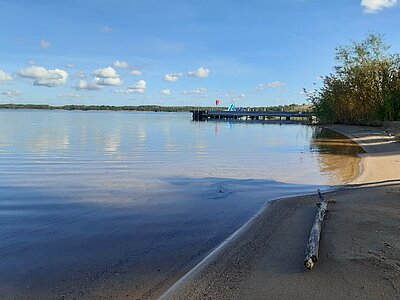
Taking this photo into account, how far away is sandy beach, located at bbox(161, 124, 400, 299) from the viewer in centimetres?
420

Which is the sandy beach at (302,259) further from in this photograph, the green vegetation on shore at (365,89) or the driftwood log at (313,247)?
the green vegetation on shore at (365,89)

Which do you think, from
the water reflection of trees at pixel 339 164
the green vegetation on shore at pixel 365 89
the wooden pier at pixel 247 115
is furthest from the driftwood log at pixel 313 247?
the wooden pier at pixel 247 115

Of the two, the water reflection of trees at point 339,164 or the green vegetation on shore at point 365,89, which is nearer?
the water reflection of trees at point 339,164

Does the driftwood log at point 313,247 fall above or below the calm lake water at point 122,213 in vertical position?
above

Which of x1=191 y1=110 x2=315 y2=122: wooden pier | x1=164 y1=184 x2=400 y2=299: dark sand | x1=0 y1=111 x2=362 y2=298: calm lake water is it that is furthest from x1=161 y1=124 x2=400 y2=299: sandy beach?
x1=191 y1=110 x2=315 y2=122: wooden pier

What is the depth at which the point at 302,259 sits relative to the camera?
502 cm

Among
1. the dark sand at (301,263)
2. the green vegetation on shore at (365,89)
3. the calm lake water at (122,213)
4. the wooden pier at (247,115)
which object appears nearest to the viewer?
the dark sand at (301,263)

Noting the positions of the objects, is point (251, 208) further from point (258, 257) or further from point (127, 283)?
point (127, 283)

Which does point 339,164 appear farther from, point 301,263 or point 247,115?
point 247,115

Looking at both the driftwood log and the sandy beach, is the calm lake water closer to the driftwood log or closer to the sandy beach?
the sandy beach

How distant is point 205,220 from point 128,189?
3754mm

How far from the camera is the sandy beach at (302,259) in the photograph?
420 cm

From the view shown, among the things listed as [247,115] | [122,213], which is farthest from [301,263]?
[247,115]

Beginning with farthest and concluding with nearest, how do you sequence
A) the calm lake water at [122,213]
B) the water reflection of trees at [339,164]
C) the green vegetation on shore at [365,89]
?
the green vegetation on shore at [365,89], the water reflection of trees at [339,164], the calm lake water at [122,213]
